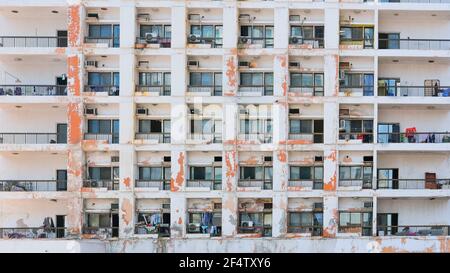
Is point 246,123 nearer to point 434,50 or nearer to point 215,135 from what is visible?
point 215,135

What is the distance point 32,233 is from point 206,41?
13.0 m

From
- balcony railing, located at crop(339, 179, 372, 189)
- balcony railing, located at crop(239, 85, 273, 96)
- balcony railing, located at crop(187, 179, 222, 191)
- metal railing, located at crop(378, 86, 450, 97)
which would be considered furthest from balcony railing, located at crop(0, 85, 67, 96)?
metal railing, located at crop(378, 86, 450, 97)

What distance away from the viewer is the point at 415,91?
1078 inches

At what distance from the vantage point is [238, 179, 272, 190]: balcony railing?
25.9 metres

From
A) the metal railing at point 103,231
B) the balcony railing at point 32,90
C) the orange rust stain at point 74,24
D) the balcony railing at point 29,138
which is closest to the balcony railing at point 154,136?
the balcony railing at point 29,138

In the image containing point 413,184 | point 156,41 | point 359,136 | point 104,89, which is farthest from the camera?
point 413,184

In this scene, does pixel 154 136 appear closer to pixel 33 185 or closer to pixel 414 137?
pixel 33 185

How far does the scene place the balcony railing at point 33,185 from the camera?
25.9m

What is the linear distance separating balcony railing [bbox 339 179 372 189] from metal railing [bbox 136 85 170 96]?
9.89 m

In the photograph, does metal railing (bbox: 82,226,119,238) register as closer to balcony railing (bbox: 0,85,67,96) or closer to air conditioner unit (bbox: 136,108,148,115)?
air conditioner unit (bbox: 136,108,148,115)

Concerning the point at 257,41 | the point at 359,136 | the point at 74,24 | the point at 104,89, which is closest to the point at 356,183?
the point at 359,136

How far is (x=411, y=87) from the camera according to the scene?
26.7 metres

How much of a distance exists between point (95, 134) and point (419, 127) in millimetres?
16909

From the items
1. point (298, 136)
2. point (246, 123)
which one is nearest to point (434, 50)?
point (298, 136)
